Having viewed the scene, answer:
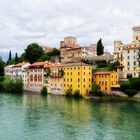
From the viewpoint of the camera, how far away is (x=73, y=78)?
55.6m

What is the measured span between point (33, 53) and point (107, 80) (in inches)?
1336

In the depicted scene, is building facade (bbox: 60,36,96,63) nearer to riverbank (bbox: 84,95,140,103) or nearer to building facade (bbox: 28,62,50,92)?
building facade (bbox: 28,62,50,92)

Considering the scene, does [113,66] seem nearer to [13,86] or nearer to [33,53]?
[13,86]

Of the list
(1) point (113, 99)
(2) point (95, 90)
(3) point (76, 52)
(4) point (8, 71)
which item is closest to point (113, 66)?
(2) point (95, 90)

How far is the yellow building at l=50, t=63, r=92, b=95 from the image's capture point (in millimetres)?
53875

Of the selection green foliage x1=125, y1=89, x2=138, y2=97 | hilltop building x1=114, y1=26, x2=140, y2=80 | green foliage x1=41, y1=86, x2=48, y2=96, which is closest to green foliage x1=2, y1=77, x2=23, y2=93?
green foliage x1=41, y1=86, x2=48, y2=96

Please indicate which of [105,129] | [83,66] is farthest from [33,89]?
[105,129]

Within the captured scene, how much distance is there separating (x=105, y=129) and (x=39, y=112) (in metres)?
10.9

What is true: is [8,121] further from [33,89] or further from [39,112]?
[33,89]

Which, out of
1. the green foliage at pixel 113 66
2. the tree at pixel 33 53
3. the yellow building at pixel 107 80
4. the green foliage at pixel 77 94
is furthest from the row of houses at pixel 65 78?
the tree at pixel 33 53

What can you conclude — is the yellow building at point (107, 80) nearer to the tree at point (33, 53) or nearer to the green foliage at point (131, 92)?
the green foliage at point (131, 92)

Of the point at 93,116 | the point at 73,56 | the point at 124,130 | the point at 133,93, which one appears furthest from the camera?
the point at 73,56

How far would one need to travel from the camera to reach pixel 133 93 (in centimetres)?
4769

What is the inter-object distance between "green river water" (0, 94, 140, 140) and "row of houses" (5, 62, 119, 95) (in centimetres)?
1237
